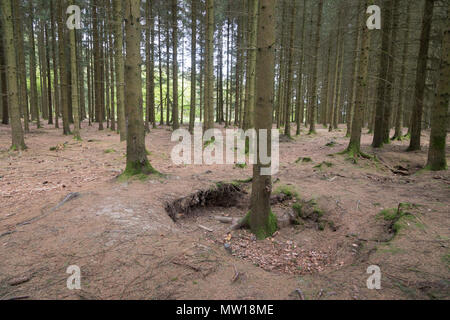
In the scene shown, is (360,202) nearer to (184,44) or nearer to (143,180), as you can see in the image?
(143,180)

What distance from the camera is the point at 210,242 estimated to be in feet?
14.5

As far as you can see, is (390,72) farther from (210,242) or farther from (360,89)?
(210,242)

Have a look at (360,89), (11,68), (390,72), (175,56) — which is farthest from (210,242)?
(175,56)

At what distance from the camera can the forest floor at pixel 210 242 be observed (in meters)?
2.95

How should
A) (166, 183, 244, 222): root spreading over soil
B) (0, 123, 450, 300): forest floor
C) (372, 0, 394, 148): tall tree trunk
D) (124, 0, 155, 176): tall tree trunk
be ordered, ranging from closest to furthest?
(0, 123, 450, 300): forest floor < (166, 183, 244, 222): root spreading over soil < (124, 0, 155, 176): tall tree trunk < (372, 0, 394, 148): tall tree trunk

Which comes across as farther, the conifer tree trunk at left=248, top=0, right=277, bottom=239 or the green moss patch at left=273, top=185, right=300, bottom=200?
the green moss patch at left=273, top=185, right=300, bottom=200

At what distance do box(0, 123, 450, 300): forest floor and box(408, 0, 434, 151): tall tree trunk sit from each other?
4.47 m

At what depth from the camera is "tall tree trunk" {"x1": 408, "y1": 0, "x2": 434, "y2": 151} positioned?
386 inches

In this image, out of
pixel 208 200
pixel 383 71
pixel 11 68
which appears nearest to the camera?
pixel 208 200

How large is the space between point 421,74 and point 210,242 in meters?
11.7

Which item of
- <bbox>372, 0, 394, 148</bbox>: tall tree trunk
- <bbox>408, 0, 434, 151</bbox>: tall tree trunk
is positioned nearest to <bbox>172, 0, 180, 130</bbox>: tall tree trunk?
<bbox>372, 0, 394, 148</bbox>: tall tree trunk

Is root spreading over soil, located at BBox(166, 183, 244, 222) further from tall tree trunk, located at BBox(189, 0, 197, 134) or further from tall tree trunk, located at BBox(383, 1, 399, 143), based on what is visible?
tall tree trunk, located at BBox(189, 0, 197, 134)
